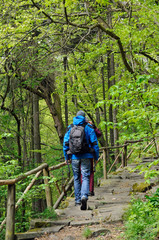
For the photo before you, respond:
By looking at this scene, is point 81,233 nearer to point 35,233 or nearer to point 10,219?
point 35,233

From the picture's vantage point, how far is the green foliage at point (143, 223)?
10.4 feet

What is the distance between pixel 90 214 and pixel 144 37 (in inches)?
225

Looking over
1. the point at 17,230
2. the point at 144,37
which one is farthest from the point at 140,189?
the point at 144,37

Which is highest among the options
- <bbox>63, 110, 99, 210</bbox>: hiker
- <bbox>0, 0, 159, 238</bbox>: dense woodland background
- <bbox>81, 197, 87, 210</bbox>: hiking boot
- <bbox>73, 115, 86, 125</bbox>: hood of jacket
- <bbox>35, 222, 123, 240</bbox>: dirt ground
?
<bbox>0, 0, 159, 238</bbox>: dense woodland background

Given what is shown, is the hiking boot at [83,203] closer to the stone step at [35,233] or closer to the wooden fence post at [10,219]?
the stone step at [35,233]

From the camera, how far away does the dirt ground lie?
3.58 meters

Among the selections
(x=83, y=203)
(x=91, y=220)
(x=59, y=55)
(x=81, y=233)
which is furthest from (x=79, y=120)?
(x=59, y=55)

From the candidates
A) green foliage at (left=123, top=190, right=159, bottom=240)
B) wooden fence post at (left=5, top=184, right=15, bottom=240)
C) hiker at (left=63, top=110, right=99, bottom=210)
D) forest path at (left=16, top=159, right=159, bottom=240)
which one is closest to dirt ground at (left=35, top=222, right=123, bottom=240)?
forest path at (left=16, top=159, right=159, bottom=240)

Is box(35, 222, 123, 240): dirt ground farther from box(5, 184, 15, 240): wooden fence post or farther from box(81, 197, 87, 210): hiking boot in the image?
box(81, 197, 87, 210): hiking boot

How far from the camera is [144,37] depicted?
8031 mm

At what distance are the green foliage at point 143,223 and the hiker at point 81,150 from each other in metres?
1.21

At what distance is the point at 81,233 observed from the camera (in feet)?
12.5

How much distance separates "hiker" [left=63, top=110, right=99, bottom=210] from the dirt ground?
0.76m

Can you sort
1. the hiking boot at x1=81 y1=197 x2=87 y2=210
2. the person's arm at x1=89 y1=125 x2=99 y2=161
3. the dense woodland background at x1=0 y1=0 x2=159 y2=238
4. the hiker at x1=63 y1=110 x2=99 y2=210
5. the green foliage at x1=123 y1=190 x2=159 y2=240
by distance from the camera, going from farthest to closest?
the dense woodland background at x1=0 y1=0 x2=159 y2=238 → the person's arm at x1=89 y1=125 x2=99 y2=161 → the hiker at x1=63 y1=110 x2=99 y2=210 → the hiking boot at x1=81 y1=197 x2=87 y2=210 → the green foliage at x1=123 y1=190 x2=159 y2=240
